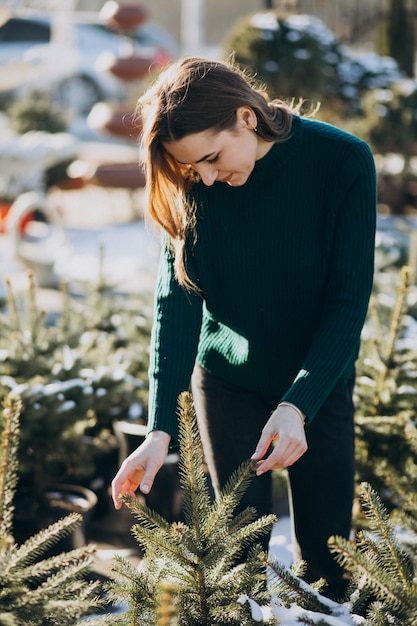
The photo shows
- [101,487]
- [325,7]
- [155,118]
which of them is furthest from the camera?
[325,7]

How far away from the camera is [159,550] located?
1.73 m

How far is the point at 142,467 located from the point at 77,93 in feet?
53.3

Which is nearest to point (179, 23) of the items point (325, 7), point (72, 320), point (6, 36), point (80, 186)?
point (325, 7)

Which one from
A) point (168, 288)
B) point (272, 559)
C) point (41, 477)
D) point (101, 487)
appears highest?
point (168, 288)

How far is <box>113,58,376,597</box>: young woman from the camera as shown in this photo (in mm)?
1989

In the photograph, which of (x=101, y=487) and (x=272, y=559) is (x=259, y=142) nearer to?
(x=272, y=559)

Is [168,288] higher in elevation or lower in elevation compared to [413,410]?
higher

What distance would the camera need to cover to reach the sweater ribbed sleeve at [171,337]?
2164 mm

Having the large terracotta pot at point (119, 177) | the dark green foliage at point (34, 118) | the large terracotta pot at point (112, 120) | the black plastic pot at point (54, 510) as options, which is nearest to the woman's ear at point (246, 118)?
the black plastic pot at point (54, 510)

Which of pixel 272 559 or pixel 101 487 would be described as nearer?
pixel 272 559

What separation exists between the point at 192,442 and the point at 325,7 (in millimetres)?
25060

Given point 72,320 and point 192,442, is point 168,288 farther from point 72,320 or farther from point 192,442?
point 72,320

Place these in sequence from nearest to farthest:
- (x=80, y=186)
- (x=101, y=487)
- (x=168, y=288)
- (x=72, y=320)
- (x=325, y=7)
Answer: (x=168, y=288) < (x=101, y=487) < (x=72, y=320) < (x=80, y=186) < (x=325, y=7)

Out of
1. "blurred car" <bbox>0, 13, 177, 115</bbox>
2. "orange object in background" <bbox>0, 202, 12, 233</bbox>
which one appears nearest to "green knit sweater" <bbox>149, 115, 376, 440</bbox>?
"orange object in background" <bbox>0, 202, 12, 233</bbox>
